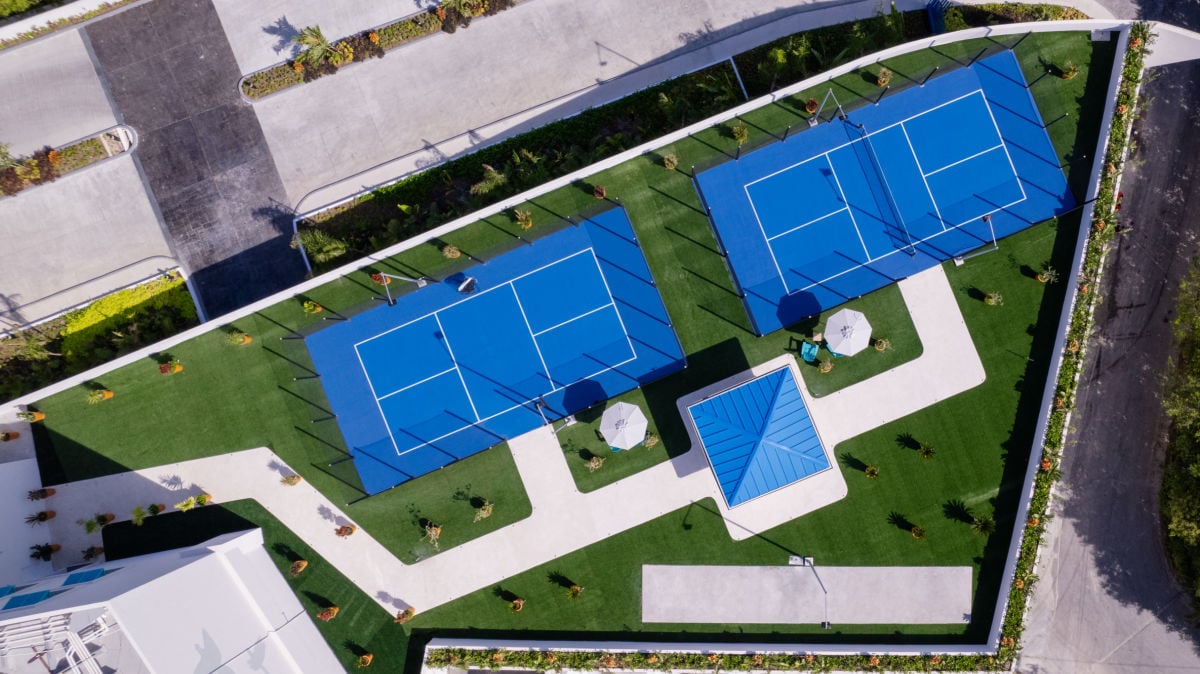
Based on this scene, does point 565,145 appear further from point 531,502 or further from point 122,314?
point 122,314

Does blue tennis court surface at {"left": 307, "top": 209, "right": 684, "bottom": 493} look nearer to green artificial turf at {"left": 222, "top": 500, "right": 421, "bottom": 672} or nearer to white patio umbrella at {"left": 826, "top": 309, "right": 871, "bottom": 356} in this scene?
green artificial turf at {"left": 222, "top": 500, "right": 421, "bottom": 672}

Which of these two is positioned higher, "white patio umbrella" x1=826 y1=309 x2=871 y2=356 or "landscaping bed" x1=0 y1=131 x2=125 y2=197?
"landscaping bed" x1=0 y1=131 x2=125 y2=197

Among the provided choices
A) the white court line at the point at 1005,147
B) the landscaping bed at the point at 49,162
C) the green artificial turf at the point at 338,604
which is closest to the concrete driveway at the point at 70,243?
the landscaping bed at the point at 49,162

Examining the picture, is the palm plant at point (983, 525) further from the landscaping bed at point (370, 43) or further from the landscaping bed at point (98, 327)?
the landscaping bed at point (98, 327)

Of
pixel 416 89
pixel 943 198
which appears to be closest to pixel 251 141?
pixel 416 89

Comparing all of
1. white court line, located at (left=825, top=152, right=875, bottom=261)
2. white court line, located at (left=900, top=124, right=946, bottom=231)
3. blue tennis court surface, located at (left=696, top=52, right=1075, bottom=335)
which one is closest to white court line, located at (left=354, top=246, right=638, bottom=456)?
blue tennis court surface, located at (left=696, top=52, right=1075, bottom=335)

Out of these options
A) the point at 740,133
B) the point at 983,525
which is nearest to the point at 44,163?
the point at 740,133
